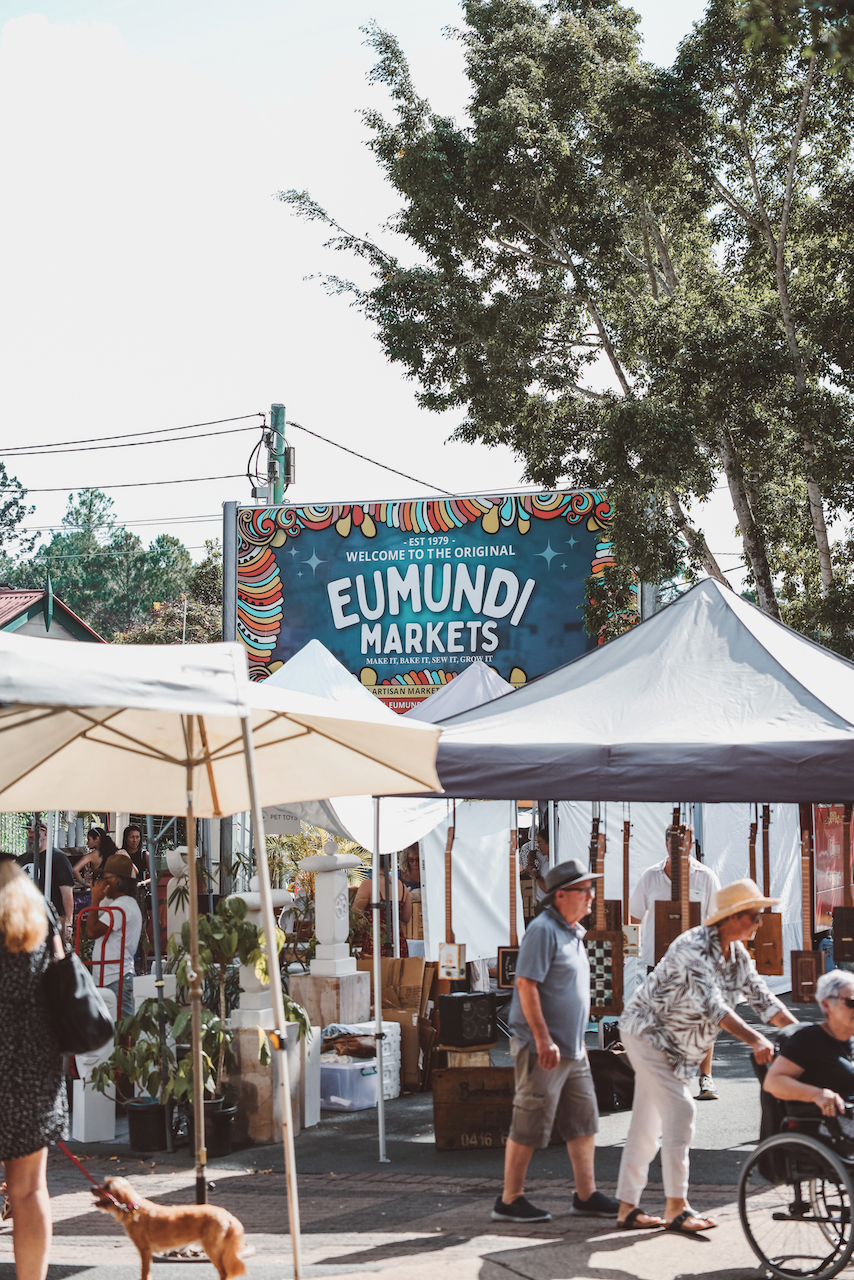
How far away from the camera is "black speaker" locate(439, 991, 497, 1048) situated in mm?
8141

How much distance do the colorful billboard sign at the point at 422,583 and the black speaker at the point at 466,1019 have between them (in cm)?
803

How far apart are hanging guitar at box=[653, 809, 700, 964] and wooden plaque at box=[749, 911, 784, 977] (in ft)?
1.23

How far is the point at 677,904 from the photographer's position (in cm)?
754

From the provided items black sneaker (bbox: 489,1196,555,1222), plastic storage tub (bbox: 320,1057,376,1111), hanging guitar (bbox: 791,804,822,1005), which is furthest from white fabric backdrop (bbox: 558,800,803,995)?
black sneaker (bbox: 489,1196,555,1222)

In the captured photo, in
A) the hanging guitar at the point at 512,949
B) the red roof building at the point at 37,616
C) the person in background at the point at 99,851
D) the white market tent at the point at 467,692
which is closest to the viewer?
the hanging guitar at the point at 512,949

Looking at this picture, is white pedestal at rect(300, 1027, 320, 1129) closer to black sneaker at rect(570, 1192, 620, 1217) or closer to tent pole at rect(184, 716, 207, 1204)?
black sneaker at rect(570, 1192, 620, 1217)

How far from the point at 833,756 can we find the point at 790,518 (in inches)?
487

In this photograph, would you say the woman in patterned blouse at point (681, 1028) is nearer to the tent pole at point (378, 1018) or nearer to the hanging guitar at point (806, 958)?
the hanging guitar at point (806, 958)

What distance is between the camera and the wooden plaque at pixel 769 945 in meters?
7.27

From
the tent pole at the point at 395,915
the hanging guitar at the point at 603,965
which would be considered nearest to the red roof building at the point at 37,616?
the tent pole at the point at 395,915

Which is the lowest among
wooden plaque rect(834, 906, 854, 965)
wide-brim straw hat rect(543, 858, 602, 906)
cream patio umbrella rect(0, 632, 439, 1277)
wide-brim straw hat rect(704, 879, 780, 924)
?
wooden plaque rect(834, 906, 854, 965)

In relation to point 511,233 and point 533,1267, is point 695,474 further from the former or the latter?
point 533,1267

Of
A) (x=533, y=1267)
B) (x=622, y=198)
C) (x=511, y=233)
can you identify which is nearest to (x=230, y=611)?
(x=511, y=233)

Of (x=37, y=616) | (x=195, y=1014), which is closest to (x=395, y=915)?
(x=195, y=1014)
